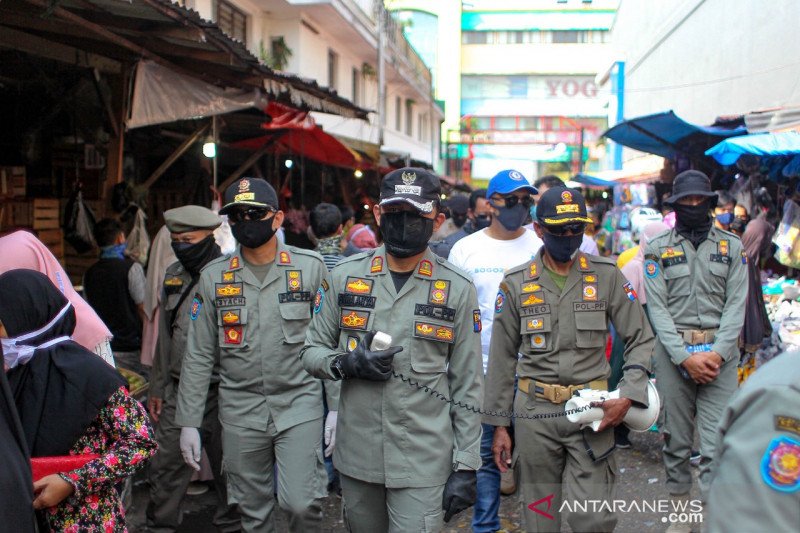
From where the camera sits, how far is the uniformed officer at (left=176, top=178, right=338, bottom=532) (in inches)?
156

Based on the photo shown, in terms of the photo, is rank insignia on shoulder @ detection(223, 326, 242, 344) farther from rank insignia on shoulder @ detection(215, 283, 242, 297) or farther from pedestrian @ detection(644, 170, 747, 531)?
pedestrian @ detection(644, 170, 747, 531)

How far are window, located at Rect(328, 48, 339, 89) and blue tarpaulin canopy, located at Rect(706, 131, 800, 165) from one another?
12.5 metres

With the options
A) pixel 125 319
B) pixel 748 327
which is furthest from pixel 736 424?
pixel 125 319

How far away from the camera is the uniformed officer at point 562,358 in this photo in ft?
12.5

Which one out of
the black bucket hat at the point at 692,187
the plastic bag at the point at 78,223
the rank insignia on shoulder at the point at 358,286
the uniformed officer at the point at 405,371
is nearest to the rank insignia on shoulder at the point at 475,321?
the uniformed officer at the point at 405,371

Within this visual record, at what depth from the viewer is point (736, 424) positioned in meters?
1.55

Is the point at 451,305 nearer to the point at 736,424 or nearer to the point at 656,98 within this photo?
the point at 736,424

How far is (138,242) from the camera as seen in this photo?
752 cm

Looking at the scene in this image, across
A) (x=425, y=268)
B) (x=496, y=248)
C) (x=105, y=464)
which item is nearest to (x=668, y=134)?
(x=496, y=248)

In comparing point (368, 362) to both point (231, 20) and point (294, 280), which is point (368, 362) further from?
point (231, 20)

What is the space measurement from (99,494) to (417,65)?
28105 mm

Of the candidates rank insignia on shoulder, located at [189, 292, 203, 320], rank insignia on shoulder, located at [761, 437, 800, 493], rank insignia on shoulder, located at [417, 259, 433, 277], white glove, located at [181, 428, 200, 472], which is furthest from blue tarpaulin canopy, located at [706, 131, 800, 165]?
rank insignia on shoulder, located at [761, 437, 800, 493]

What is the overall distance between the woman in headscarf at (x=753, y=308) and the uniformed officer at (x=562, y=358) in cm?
202

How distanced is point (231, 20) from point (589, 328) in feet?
38.1
